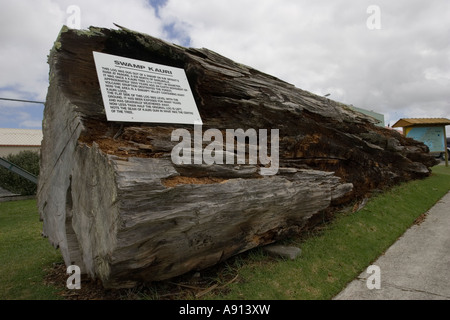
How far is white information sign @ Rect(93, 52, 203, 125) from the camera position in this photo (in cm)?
451

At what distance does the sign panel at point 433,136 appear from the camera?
752 inches

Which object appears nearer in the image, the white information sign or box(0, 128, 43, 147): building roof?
the white information sign

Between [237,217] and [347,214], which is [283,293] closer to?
[237,217]

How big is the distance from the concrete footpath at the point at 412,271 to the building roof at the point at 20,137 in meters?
22.9

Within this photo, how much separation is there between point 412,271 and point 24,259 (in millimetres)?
7501

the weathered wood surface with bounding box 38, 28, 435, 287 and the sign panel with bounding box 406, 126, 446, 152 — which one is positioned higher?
the sign panel with bounding box 406, 126, 446, 152

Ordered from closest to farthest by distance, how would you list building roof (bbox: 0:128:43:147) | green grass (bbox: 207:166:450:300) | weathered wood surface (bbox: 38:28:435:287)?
weathered wood surface (bbox: 38:28:435:287) < green grass (bbox: 207:166:450:300) < building roof (bbox: 0:128:43:147)

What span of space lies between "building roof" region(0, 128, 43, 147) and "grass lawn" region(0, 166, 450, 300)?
1680cm

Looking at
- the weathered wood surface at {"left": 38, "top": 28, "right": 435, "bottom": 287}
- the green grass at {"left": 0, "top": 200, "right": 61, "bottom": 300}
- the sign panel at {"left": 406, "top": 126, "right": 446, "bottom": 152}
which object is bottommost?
the green grass at {"left": 0, "top": 200, "right": 61, "bottom": 300}

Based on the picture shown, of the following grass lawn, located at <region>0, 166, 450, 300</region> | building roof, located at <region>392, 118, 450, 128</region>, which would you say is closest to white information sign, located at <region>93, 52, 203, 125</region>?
grass lawn, located at <region>0, 166, 450, 300</region>

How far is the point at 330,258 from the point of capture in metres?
5.42

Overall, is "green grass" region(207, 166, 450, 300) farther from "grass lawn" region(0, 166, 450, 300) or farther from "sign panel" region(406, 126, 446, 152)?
"sign panel" region(406, 126, 446, 152)
